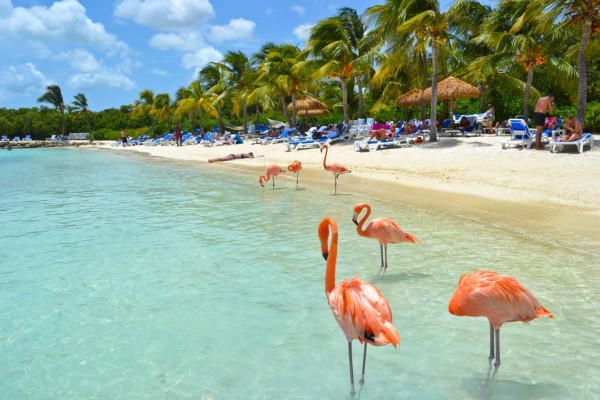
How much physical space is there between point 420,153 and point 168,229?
11387 mm

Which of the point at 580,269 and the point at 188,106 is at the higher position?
the point at 188,106

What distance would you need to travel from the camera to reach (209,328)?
5113mm

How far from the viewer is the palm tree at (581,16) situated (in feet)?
49.0

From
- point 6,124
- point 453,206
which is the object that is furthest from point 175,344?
point 6,124

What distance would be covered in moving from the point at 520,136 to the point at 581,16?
4262mm

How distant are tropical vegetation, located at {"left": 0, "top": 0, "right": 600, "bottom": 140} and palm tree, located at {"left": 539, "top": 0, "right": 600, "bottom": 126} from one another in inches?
1.2

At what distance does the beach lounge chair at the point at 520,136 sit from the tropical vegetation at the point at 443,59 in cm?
174

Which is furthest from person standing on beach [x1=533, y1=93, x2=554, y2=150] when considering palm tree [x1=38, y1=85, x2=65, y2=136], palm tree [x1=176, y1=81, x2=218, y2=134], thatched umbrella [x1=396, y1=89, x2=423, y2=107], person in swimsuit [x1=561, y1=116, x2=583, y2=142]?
palm tree [x1=38, y1=85, x2=65, y2=136]

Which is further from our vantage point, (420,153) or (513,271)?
(420,153)

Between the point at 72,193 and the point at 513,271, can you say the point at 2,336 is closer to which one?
the point at 513,271

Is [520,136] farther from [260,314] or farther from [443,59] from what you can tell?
[260,314]

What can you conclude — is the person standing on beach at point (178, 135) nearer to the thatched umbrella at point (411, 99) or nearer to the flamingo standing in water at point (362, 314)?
the thatched umbrella at point (411, 99)

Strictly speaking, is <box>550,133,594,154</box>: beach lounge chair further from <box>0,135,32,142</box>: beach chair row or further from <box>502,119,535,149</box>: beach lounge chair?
<box>0,135,32,142</box>: beach chair row

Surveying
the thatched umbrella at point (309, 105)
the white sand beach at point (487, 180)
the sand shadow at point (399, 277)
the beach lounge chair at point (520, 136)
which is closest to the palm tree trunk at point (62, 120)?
the thatched umbrella at point (309, 105)
